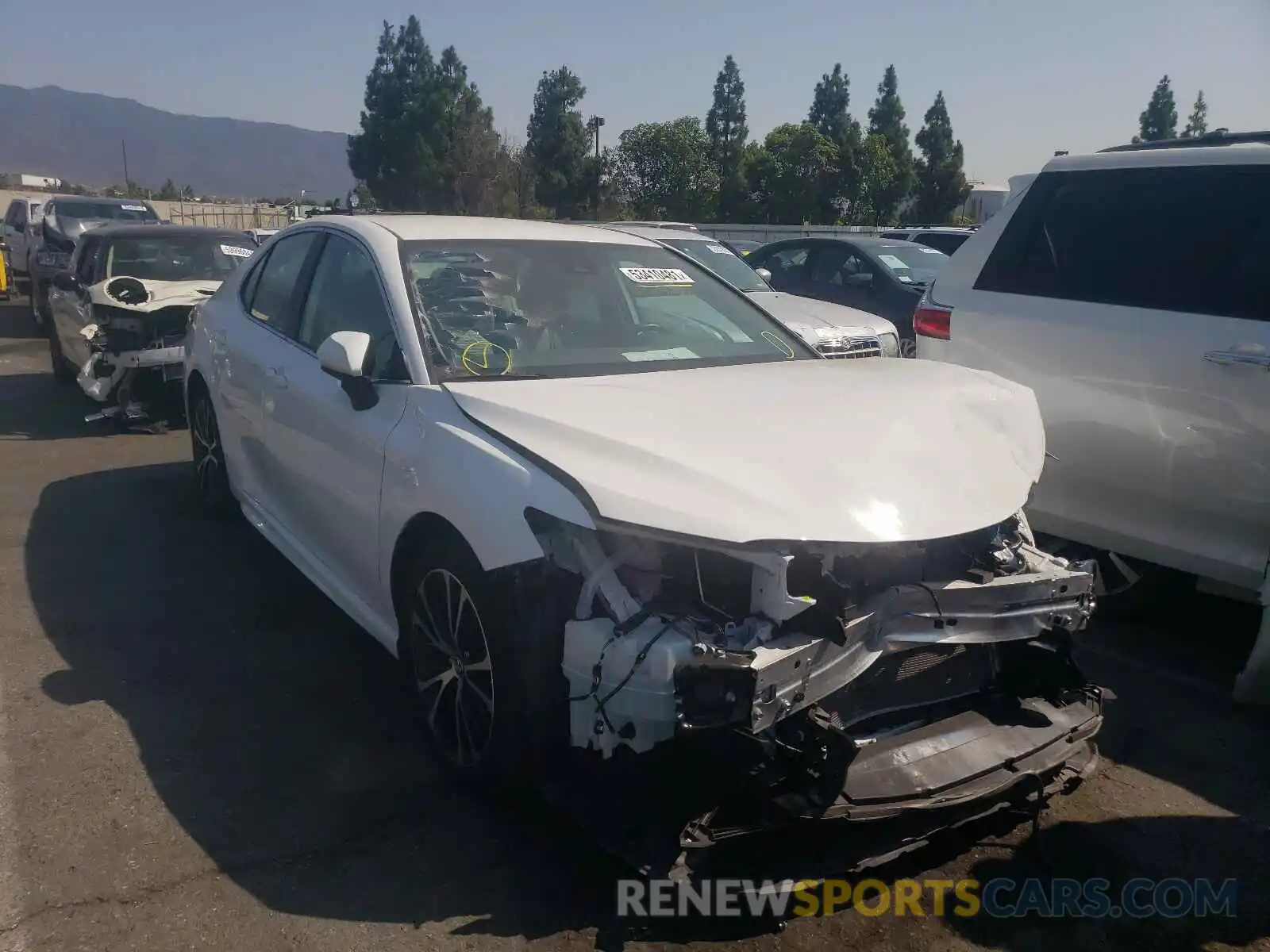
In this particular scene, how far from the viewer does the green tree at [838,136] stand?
55.4 m

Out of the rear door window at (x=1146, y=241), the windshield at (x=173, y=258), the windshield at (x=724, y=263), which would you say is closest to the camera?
the rear door window at (x=1146, y=241)

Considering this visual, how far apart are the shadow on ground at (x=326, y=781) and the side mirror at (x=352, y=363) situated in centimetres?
119

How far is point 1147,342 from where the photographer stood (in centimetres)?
438

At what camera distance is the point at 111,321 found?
8.25 meters

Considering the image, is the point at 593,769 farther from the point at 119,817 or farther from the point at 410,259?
the point at 410,259

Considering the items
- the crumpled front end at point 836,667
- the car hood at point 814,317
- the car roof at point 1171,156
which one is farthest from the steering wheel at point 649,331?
the car hood at point 814,317

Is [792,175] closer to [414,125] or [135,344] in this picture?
[414,125]

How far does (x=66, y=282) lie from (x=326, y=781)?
787cm

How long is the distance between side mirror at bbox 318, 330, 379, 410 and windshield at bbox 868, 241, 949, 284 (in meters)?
8.99

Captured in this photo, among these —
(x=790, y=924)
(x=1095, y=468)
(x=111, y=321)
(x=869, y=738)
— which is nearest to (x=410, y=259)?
(x=869, y=738)

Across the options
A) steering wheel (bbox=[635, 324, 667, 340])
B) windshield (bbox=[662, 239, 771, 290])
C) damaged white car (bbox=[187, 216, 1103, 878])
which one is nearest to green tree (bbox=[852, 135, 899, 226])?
windshield (bbox=[662, 239, 771, 290])

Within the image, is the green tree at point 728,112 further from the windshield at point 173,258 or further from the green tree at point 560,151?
the windshield at point 173,258

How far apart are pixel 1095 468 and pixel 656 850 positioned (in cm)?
304

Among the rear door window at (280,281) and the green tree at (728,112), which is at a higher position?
the green tree at (728,112)
